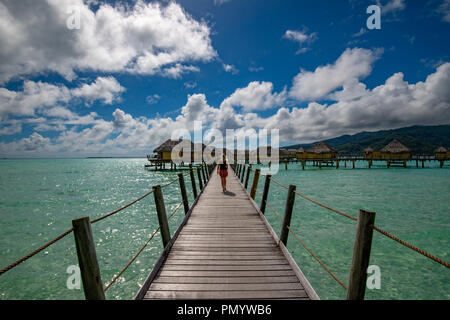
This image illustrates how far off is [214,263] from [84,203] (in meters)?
16.2

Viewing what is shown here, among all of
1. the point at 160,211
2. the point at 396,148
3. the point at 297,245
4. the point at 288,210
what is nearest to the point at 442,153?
the point at 396,148

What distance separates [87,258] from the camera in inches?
82.7

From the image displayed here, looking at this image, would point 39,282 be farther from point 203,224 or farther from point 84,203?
point 84,203

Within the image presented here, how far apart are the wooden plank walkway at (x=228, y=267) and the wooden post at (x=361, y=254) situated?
1.99 ft

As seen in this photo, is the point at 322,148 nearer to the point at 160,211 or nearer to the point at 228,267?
the point at 228,267

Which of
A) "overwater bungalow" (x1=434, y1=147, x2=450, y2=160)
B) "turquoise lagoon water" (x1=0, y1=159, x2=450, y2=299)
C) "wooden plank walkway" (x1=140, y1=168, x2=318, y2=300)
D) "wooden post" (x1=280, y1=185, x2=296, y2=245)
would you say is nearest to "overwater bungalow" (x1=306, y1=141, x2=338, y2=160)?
"overwater bungalow" (x1=434, y1=147, x2=450, y2=160)

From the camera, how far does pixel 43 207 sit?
14664mm

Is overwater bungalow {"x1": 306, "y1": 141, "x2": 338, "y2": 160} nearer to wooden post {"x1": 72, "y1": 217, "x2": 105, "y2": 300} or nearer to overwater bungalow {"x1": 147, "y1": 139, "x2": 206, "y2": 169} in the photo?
overwater bungalow {"x1": 147, "y1": 139, "x2": 206, "y2": 169}

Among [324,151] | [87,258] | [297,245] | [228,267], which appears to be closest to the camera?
[87,258]

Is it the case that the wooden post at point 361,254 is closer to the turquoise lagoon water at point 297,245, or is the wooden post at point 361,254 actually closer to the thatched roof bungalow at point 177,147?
the turquoise lagoon water at point 297,245

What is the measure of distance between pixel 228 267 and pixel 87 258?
2.16m
